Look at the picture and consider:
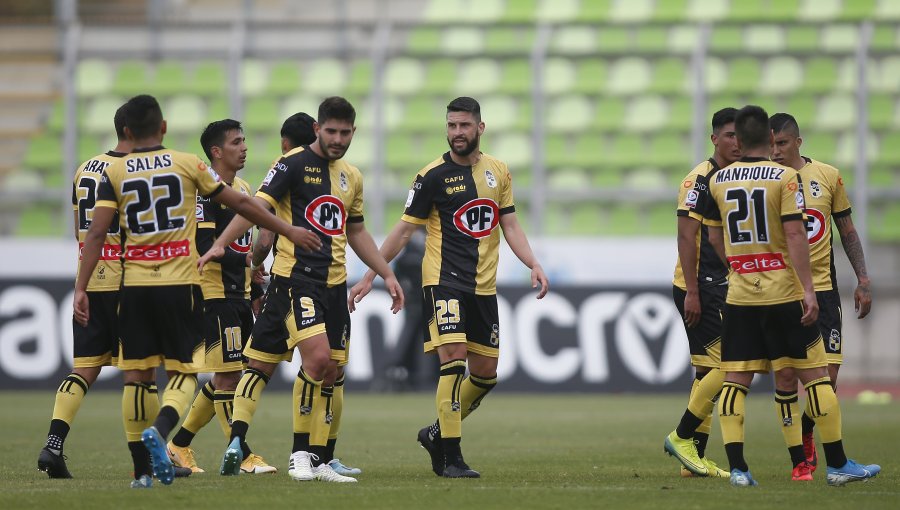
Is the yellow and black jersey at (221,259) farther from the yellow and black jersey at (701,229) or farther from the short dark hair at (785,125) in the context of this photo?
the short dark hair at (785,125)

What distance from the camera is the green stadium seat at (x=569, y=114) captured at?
22.6 m

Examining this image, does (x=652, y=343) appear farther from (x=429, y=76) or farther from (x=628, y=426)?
(x=429, y=76)

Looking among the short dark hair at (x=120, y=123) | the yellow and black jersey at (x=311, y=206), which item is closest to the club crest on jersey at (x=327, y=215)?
the yellow and black jersey at (x=311, y=206)

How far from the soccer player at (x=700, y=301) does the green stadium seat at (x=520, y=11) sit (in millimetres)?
16105

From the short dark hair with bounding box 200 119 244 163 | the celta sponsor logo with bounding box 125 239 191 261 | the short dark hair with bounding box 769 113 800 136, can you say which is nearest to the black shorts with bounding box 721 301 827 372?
the short dark hair with bounding box 769 113 800 136

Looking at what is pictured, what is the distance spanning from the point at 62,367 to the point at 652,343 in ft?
27.5

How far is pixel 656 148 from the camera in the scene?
2233 centimetres

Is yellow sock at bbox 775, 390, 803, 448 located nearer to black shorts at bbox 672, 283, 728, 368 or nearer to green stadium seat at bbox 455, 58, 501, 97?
black shorts at bbox 672, 283, 728, 368

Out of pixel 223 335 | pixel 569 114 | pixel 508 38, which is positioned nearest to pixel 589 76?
pixel 569 114

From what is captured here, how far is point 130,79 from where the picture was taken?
2352cm

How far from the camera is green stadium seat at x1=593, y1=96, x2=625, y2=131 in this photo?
22781mm

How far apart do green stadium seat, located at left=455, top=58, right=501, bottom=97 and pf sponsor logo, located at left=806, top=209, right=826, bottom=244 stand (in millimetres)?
13616

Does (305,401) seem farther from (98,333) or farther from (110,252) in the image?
(110,252)

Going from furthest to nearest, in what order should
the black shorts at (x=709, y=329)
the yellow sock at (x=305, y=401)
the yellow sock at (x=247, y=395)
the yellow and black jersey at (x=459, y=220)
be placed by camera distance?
1. the black shorts at (x=709, y=329)
2. the yellow and black jersey at (x=459, y=220)
3. the yellow sock at (x=247, y=395)
4. the yellow sock at (x=305, y=401)
